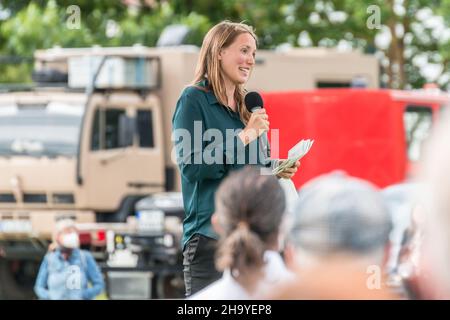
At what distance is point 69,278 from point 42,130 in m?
3.52

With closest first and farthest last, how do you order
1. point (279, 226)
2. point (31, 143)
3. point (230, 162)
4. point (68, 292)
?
1. point (279, 226)
2. point (230, 162)
3. point (68, 292)
4. point (31, 143)

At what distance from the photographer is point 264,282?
3137 mm

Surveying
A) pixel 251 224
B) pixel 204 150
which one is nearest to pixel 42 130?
pixel 204 150

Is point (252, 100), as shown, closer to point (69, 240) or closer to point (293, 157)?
point (293, 157)

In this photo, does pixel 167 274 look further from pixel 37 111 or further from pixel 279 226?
pixel 279 226

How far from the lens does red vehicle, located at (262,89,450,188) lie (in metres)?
12.2

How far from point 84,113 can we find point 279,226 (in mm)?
10248

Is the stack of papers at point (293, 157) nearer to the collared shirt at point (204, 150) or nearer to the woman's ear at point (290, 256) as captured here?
the collared shirt at point (204, 150)

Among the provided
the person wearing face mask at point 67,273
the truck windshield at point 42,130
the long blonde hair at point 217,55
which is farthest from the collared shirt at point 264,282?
the truck windshield at point 42,130

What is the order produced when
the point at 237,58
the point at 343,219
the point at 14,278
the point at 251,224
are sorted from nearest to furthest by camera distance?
1. the point at 343,219
2. the point at 251,224
3. the point at 237,58
4. the point at 14,278

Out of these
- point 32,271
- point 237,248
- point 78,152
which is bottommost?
point 32,271

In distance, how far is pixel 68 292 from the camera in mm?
9734

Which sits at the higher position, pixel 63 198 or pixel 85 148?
pixel 85 148

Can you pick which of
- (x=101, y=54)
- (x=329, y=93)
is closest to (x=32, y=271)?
(x=101, y=54)
